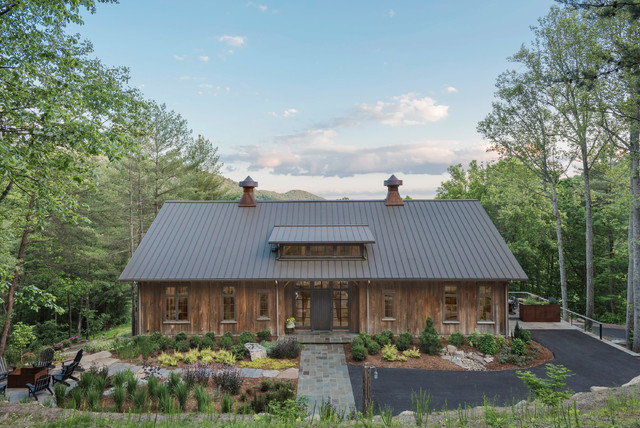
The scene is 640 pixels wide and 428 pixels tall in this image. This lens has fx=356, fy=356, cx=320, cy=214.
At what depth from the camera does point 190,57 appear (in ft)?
56.6

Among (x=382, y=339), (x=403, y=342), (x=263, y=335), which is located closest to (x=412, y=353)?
(x=403, y=342)

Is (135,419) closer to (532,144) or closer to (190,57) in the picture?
(190,57)

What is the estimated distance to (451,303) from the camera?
14.2m

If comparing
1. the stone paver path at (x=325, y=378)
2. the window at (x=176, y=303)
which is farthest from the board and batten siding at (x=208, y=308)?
the stone paver path at (x=325, y=378)

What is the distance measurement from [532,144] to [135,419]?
741 inches

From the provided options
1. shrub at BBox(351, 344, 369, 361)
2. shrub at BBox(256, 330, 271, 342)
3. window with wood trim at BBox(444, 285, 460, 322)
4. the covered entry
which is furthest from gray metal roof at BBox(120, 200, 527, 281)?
shrub at BBox(351, 344, 369, 361)

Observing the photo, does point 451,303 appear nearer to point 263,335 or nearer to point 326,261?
point 326,261

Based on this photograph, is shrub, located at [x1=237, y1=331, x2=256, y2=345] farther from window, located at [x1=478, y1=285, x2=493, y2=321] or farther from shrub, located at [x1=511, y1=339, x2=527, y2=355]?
shrub, located at [x1=511, y1=339, x2=527, y2=355]

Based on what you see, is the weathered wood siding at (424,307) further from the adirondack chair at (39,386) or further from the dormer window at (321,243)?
the adirondack chair at (39,386)

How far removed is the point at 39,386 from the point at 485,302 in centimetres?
1458

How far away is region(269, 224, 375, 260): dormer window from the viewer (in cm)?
1446

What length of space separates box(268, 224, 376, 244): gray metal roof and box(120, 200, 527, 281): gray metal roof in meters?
0.69

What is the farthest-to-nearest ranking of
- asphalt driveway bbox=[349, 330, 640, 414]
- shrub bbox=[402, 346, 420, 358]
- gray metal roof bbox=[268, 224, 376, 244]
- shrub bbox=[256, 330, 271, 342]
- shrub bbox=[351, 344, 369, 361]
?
gray metal roof bbox=[268, 224, 376, 244], shrub bbox=[256, 330, 271, 342], shrub bbox=[402, 346, 420, 358], shrub bbox=[351, 344, 369, 361], asphalt driveway bbox=[349, 330, 640, 414]

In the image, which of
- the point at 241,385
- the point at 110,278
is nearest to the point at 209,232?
the point at 241,385
